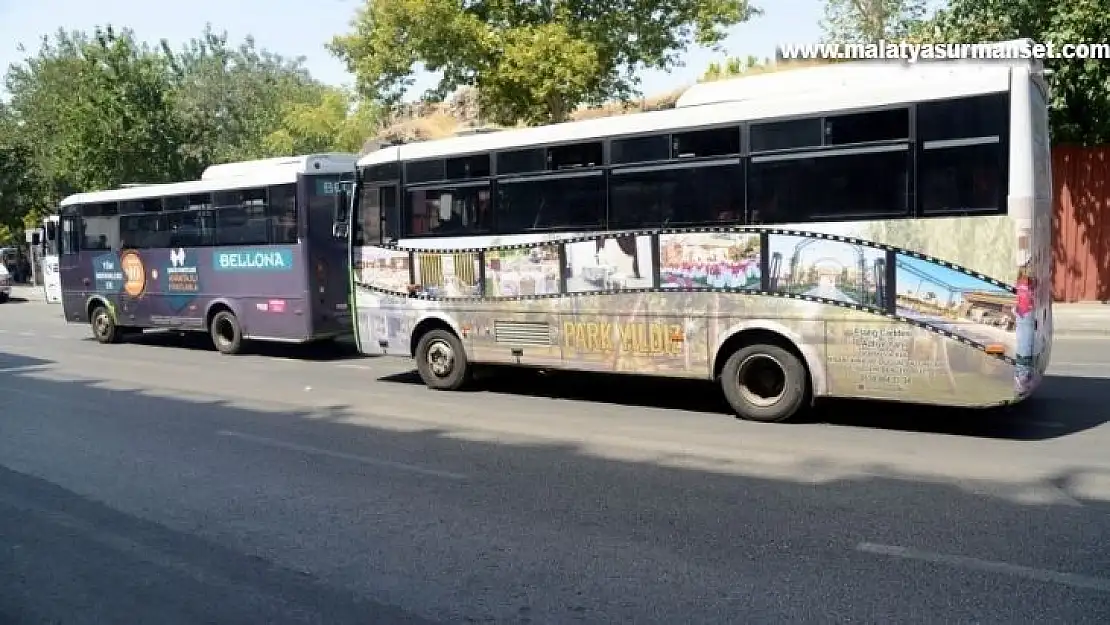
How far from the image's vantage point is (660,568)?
16.2 feet

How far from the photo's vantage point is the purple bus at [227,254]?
15.1 m

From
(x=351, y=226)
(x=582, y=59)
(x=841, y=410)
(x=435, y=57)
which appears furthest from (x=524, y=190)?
(x=435, y=57)

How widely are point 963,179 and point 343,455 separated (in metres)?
5.80

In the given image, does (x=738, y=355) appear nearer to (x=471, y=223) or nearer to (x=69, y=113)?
(x=471, y=223)

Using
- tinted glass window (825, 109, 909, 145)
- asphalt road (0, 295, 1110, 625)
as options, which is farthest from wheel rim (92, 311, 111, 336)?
tinted glass window (825, 109, 909, 145)

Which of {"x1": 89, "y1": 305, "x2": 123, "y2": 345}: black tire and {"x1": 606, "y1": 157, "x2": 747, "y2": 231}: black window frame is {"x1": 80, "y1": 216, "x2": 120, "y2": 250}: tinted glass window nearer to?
{"x1": 89, "y1": 305, "x2": 123, "y2": 345}: black tire

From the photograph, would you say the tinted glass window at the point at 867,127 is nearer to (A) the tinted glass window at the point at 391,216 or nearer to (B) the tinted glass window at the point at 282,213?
(A) the tinted glass window at the point at 391,216

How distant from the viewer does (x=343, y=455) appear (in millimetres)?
8008

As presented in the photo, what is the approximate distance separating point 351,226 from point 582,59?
8.53 meters

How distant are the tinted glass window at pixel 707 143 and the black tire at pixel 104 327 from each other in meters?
14.7

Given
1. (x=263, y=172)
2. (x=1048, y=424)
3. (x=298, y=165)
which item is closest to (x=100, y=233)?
(x=263, y=172)

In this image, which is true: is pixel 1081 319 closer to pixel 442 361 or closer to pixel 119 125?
pixel 442 361

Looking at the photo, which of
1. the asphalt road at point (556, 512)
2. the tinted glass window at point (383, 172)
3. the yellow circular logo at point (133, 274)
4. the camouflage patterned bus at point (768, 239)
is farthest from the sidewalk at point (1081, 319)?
the yellow circular logo at point (133, 274)

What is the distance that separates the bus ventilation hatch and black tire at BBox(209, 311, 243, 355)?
Answer: 7.35 metres
